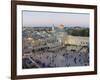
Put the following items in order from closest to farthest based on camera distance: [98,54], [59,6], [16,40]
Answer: [16,40] → [59,6] → [98,54]

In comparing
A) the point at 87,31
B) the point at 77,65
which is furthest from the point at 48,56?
the point at 87,31

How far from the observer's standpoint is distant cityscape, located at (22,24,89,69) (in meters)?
1.88

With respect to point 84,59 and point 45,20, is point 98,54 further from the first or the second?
point 45,20

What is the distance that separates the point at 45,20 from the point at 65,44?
12.3 inches

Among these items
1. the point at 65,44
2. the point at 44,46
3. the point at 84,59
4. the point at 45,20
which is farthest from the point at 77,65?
the point at 45,20

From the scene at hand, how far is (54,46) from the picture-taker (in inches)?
76.7

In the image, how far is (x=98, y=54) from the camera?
2.09m

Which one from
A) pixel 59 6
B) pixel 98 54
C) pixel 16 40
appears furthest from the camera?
pixel 98 54

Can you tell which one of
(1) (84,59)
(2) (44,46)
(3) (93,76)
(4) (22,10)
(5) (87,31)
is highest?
(4) (22,10)

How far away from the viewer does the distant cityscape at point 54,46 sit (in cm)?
→ 188

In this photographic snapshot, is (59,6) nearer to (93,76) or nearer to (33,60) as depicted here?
(33,60)

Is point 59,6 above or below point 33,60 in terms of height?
above

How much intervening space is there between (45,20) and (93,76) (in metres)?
0.77

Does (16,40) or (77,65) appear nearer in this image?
(16,40)
